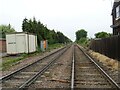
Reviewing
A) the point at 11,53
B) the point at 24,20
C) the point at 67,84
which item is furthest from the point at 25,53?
the point at 24,20

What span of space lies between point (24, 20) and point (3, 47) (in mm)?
19506

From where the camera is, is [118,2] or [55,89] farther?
[118,2]

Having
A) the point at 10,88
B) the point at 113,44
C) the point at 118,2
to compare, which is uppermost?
the point at 118,2

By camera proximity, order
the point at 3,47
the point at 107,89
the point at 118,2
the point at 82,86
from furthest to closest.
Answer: the point at 3,47, the point at 118,2, the point at 82,86, the point at 107,89

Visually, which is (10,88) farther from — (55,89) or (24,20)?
(24,20)

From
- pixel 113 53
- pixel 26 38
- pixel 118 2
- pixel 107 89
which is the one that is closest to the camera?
pixel 107 89

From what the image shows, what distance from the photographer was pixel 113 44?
74.3ft

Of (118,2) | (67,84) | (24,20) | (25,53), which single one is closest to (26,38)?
(25,53)

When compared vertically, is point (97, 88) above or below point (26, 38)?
below

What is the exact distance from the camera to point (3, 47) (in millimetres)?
45406

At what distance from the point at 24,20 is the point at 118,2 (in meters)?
32.4

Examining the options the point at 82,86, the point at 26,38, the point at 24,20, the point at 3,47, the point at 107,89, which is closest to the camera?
the point at 107,89

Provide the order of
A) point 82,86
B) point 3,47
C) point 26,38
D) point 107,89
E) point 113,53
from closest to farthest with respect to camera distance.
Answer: point 107,89
point 82,86
point 113,53
point 26,38
point 3,47

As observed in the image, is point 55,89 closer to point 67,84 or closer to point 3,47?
point 67,84
